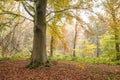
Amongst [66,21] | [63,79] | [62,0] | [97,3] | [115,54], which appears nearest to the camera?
[63,79]

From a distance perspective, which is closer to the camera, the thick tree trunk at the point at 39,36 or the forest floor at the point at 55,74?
the forest floor at the point at 55,74

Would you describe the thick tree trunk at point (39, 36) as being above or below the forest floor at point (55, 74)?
above

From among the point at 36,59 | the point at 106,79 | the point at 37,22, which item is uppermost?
the point at 37,22

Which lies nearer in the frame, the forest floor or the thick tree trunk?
the forest floor

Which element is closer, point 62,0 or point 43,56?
point 62,0

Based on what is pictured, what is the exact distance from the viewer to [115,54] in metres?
16.9

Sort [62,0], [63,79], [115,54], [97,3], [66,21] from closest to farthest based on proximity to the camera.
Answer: [63,79], [62,0], [97,3], [66,21], [115,54]

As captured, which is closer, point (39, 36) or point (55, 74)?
point (55, 74)

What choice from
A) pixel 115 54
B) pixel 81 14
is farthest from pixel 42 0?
pixel 115 54

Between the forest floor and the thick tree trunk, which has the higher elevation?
the thick tree trunk

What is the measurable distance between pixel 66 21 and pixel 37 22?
2420mm

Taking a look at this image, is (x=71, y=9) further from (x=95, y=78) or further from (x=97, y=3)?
(x=95, y=78)

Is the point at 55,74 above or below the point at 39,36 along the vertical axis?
below

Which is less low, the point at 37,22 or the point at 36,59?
the point at 37,22
